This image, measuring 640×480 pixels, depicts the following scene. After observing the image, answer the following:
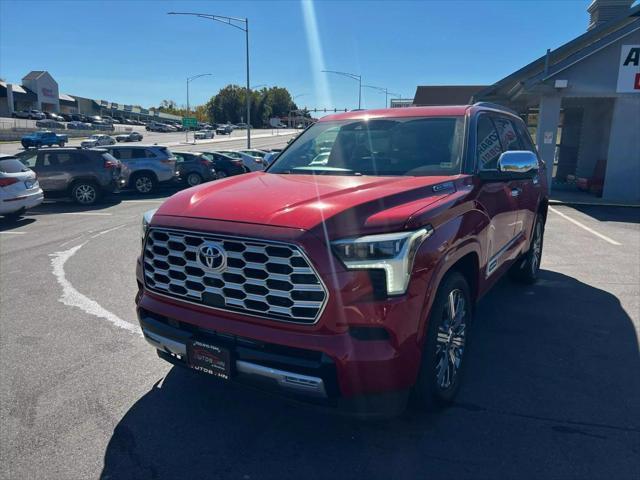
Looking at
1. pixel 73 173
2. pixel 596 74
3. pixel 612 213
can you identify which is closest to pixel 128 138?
pixel 73 173

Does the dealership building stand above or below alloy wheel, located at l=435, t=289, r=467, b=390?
above

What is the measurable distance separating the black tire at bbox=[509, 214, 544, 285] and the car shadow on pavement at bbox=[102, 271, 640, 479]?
177 centimetres

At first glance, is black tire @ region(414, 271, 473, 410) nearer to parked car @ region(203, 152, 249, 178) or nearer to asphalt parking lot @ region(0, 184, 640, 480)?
asphalt parking lot @ region(0, 184, 640, 480)

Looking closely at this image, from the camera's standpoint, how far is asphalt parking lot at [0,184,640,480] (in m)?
2.75

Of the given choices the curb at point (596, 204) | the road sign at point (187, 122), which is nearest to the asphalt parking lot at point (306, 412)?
the curb at point (596, 204)

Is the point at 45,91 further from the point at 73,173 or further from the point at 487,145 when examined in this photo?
the point at 487,145

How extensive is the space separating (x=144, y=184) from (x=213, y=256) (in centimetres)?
1520

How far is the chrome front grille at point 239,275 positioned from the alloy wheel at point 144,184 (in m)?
14.6

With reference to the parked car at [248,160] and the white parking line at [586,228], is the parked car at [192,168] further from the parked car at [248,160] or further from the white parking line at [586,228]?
the white parking line at [586,228]

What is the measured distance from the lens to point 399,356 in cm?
249

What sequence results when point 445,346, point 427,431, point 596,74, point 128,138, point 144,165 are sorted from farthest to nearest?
point 128,138 < point 144,165 < point 596,74 < point 445,346 < point 427,431

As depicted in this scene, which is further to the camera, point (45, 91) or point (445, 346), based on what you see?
point (45, 91)

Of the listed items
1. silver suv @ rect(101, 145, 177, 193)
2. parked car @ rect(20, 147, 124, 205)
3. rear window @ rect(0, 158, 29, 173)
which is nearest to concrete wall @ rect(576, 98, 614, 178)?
silver suv @ rect(101, 145, 177, 193)

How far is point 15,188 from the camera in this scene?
1052 cm
